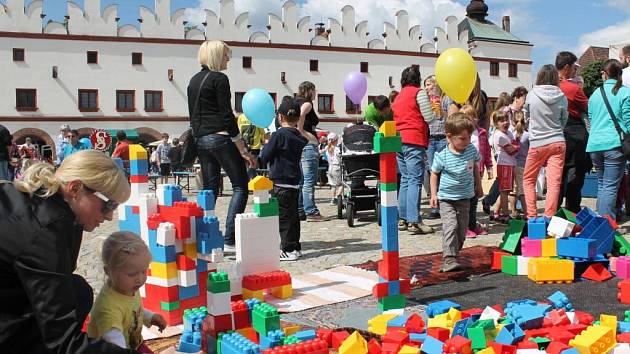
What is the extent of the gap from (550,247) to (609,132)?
7.63 ft

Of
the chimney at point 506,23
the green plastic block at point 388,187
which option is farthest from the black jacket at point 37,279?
the chimney at point 506,23

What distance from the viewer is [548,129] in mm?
6441

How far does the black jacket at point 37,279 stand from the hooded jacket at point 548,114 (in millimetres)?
5516

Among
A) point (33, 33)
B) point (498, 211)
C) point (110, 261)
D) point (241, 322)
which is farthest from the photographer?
point (33, 33)

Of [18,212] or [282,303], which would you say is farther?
[282,303]

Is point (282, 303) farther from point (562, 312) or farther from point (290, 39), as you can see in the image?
point (290, 39)

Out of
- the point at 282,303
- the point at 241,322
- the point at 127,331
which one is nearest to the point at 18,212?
the point at 127,331

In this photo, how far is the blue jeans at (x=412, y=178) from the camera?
697 centimetres

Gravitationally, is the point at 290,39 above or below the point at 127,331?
above

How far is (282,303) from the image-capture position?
4.34m

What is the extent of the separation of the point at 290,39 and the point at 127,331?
124 ft

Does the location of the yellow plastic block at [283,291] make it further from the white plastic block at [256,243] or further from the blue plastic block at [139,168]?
the blue plastic block at [139,168]

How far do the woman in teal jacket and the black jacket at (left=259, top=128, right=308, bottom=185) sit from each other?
11.0 feet

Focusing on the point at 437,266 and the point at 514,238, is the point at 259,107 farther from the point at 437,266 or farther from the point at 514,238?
the point at 514,238
